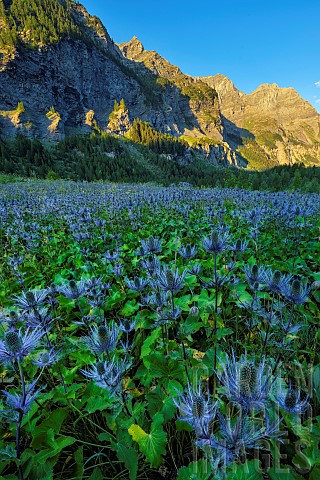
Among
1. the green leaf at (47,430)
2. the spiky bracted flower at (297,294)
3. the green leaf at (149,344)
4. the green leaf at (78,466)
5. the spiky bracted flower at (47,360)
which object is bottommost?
the green leaf at (78,466)

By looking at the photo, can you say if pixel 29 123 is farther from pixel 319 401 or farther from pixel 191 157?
pixel 319 401

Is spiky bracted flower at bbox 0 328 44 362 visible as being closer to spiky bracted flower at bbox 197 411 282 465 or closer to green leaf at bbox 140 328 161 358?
spiky bracted flower at bbox 197 411 282 465

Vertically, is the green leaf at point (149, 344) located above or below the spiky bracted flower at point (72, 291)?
below

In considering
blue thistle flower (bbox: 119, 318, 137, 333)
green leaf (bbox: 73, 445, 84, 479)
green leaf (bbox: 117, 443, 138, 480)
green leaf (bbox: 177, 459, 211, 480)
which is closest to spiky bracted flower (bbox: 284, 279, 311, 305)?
green leaf (bbox: 177, 459, 211, 480)

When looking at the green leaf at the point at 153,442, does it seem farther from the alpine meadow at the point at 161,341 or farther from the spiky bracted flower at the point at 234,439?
the spiky bracted flower at the point at 234,439

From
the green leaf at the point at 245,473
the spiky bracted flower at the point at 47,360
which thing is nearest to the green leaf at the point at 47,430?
the spiky bracted flower at the point at 47,360

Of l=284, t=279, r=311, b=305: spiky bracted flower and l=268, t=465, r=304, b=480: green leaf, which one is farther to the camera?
l=284, t=279, r=311, b=305: spiky bracted flower

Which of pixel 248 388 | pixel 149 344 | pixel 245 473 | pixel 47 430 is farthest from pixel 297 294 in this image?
pixel 47 430

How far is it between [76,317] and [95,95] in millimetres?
179547

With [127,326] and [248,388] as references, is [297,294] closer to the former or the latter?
[248,388]

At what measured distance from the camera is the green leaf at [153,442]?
4.97ft

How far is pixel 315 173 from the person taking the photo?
1237 inches

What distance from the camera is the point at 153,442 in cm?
154

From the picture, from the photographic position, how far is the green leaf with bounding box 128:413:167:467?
4.97ft
